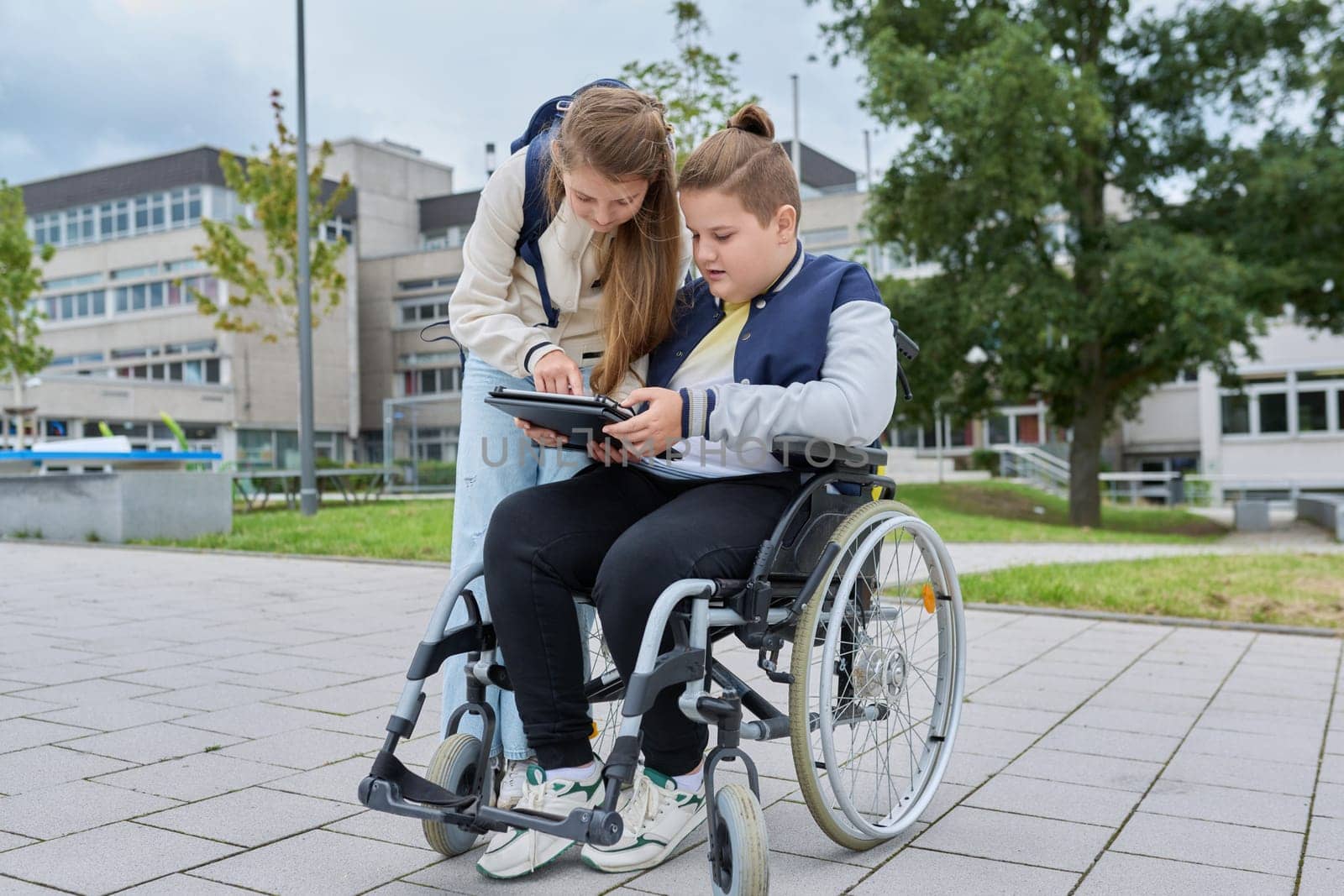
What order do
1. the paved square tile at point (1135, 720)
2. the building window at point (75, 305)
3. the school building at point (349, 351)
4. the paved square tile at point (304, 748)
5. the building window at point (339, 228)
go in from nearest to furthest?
the paved square tile at point (304, 748)
the paved square tile at point (1135, 720)
the school building at point (349, 351)
the building window at point (75, 305)
the building window at point (339, 228)

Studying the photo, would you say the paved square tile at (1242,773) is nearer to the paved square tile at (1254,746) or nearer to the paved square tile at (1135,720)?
the paved square tile at (1254,746)

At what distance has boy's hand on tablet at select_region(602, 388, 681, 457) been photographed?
6.73ft

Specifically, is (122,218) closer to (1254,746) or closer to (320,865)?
(320,865)

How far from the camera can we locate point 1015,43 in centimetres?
1424

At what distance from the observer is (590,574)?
7.27ft

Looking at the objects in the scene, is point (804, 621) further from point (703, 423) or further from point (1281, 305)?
point (1281, 305)

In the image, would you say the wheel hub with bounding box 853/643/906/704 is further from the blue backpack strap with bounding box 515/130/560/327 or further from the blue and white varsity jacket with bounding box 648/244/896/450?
the blue backpack strap with bounding box 515/130/560/327

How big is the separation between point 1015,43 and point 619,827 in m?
14.2

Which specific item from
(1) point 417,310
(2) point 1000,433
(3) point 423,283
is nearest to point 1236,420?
(2) point 1000,433

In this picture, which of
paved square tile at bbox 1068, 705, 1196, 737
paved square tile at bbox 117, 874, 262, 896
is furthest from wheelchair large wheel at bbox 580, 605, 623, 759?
paved square tile at bbox 1068, 705, 1196, 737

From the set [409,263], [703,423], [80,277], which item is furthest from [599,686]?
[80,277]

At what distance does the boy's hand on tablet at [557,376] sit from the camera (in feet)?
7.57

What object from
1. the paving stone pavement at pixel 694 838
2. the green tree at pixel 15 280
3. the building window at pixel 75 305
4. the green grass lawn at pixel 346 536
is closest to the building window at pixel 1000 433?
the green tree at pixel 15 280

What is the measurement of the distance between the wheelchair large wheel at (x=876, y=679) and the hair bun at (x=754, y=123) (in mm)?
787
